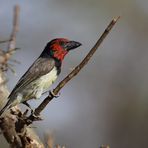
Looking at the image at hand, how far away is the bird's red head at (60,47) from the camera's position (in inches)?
290

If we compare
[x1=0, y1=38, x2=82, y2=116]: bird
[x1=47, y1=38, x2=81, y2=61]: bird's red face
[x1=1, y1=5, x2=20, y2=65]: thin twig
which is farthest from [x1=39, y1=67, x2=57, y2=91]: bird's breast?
[x1=1, y1=5, x2=20, y2=65]: thin twig

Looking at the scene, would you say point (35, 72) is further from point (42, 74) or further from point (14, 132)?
point (14, 132)

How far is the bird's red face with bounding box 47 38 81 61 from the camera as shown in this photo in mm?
7363

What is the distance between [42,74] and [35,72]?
92 millimetres

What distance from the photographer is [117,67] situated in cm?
1390

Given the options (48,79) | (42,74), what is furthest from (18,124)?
(42,74)

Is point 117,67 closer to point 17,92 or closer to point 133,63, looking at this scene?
point 133,63

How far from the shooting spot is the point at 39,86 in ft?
24.2

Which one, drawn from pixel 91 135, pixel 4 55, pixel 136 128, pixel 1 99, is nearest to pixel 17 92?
pixel 1 99

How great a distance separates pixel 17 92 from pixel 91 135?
5.55 metres

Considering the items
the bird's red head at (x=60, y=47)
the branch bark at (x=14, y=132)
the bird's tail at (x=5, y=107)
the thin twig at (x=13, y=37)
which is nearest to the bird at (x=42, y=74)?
the bird's red head at (x=60, y=47)

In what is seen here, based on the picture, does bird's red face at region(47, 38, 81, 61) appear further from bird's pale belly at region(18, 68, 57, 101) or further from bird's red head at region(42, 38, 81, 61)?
bird's pale belly at region(18, 68, 57, 101)

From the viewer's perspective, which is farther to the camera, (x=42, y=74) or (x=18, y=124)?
(x=42, y=74)

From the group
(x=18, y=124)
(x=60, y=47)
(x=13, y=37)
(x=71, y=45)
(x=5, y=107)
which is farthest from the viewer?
(x=60, y=47)
